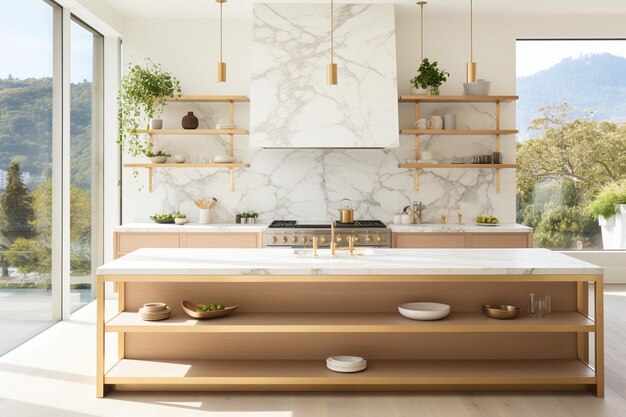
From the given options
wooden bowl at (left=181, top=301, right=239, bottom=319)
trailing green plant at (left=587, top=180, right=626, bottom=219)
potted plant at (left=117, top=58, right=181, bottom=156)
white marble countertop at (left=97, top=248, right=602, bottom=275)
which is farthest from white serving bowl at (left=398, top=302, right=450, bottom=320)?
trailing green plant at (left=587, top=180, right=626, bottom=219)

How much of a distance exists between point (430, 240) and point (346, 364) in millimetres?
2762

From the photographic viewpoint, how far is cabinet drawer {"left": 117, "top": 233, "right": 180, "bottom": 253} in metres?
6.19

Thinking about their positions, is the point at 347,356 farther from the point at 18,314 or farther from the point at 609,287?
the point at 609,287

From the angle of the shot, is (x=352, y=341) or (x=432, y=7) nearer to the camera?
(x=352, y=341)

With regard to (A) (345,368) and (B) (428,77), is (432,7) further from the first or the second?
(A) (345,368)

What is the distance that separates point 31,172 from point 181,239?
1659mm

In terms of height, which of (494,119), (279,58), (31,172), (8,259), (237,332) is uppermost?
(279,58)

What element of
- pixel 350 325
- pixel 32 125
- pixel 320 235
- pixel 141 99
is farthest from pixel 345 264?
pixel 141 99

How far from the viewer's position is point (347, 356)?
378 cm

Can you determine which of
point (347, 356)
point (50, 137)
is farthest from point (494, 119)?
point (50, 137)

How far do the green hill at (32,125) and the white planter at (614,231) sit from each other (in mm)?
5878

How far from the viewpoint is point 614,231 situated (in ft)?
24.3

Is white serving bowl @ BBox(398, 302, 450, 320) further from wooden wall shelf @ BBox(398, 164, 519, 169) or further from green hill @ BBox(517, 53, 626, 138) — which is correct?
green hill @ BBox(517, 53, 626, 138)

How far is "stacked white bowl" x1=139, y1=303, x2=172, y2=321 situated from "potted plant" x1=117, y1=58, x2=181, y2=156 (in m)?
3.06
